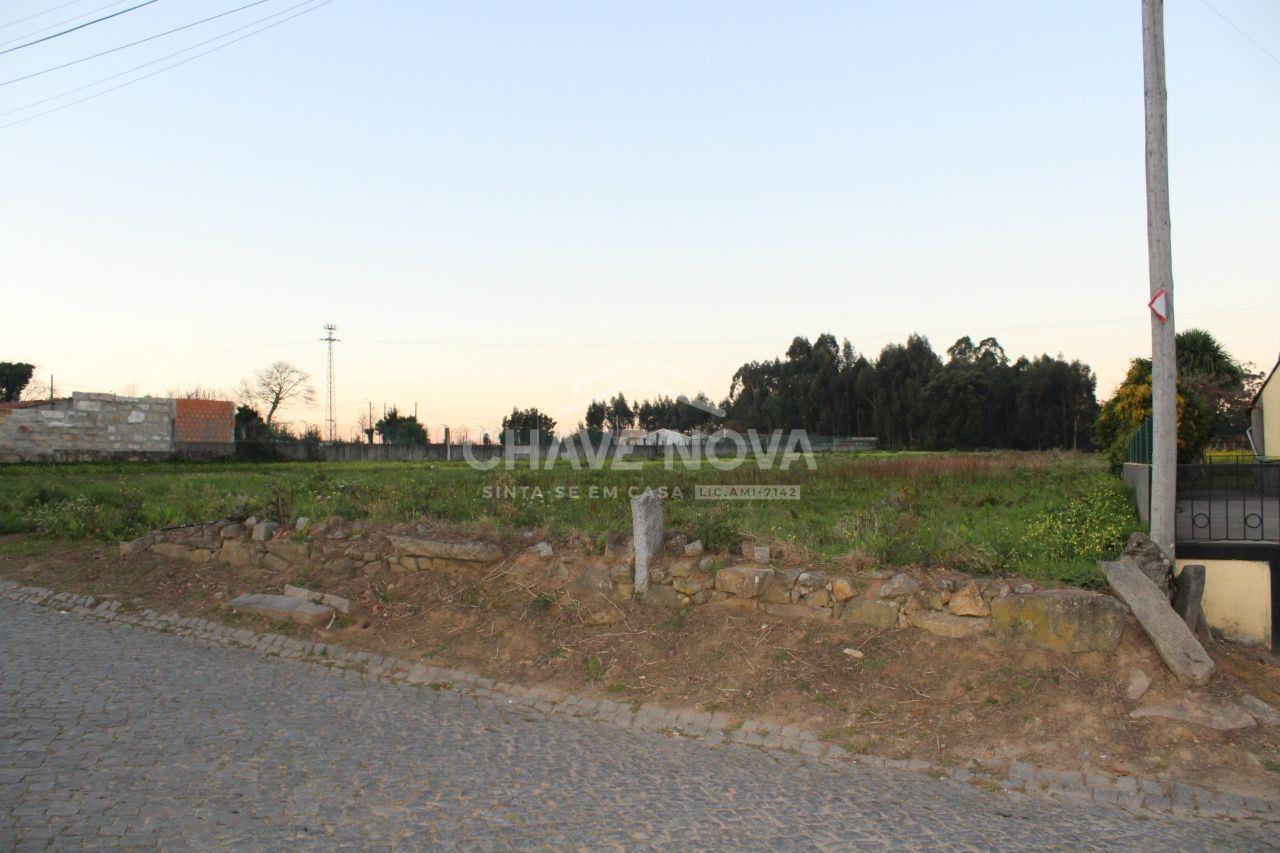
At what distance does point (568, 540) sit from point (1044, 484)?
13363 millimetres

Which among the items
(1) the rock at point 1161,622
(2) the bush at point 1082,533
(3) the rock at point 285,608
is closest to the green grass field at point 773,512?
(2) the bush at point 1082,533

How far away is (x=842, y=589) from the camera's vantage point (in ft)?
20.7

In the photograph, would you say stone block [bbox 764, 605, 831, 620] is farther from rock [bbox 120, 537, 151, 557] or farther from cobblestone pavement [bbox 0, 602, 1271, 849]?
rock [bbox 120, 537, 151, 557]

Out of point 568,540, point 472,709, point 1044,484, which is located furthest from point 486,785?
point 1044,484

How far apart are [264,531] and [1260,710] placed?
30.1ft

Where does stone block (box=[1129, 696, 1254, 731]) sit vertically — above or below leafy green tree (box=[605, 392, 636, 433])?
below

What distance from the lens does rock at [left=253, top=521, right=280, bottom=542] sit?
9328mm

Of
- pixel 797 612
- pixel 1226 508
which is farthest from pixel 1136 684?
pixel 1226 508

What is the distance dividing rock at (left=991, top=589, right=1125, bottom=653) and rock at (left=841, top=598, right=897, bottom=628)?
2.32 ft

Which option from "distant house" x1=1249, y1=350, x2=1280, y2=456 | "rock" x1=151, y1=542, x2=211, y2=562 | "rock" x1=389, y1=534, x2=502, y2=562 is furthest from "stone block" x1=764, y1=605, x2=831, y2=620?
"distant house" x1=1249, y1=350, x2=1280, y2=456

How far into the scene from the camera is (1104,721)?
5102 mm

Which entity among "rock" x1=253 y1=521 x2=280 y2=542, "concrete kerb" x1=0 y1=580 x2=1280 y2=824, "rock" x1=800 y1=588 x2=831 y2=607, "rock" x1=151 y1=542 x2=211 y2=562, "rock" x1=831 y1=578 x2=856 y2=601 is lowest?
"concrete kerb" x1=0 y1=580 x2=1280 y2=824

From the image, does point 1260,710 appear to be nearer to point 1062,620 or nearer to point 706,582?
point 1062,620

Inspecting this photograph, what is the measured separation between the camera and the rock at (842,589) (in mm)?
6285
